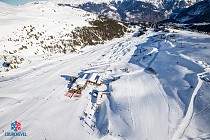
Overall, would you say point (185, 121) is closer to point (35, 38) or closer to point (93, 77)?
point (93, 77)

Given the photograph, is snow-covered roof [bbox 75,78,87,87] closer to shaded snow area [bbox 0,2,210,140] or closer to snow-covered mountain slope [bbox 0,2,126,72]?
shaded snow area [bbox 0,2,210,140]

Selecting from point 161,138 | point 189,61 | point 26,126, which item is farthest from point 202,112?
point 26,126

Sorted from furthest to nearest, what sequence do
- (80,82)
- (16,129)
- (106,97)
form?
(80,82) < (106,97) < (16,129)

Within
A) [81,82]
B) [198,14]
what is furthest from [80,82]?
[198,14]

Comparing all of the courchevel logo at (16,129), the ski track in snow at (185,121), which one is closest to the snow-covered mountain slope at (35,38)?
the courchevel logo at (16,129)

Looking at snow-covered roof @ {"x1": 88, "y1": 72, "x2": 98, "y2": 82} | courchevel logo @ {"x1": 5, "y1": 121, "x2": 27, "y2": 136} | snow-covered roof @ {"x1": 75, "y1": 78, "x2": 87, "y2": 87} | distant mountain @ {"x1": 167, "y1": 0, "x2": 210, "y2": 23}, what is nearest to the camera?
courchevel logo @ {"x1": 5, "y1": 121, "x2": 27, "y2": 136}

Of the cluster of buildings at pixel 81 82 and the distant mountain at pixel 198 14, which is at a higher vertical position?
the distant mountain at pixel 198 14

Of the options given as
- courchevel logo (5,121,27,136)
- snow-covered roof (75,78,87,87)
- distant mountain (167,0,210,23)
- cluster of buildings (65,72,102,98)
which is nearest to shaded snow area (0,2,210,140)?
cluster of buildings (65,72,102,98)

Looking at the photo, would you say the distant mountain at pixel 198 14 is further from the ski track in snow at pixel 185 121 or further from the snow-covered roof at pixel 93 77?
the ski track in snow at pixel 185 121

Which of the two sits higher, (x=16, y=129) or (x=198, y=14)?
(x=198, y=14)

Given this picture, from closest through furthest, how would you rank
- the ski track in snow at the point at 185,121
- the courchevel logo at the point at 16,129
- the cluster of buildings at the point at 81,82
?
the ski track in snow at the point at 185,121
the courchevel logo at the point at 16,129
the cluster of buildings at the point at 81,82
